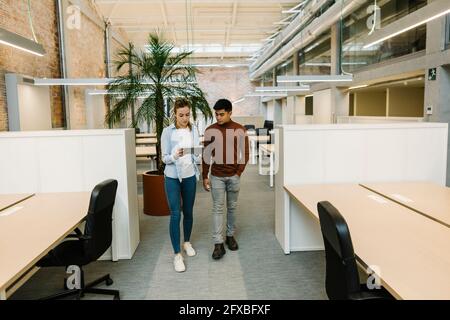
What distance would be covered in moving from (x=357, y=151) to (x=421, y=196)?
881 millimetres

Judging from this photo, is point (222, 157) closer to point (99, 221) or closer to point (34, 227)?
point (99, 221)

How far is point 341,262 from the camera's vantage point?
1720 mm

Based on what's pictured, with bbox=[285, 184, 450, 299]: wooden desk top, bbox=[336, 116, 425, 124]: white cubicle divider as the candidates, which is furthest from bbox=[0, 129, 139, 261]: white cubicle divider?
bbox=[336, 116, 425, 124]: white cubicle divider

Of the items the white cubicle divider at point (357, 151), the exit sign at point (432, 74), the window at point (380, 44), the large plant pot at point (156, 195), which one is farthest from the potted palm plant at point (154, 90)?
the exit sign at point (432, 74)

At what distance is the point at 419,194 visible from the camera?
3066 mm

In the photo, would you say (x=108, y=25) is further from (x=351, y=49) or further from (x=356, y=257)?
(x=356, y=257)

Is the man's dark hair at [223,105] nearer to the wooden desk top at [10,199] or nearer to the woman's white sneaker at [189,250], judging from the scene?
the woman's white sneaker at [189,250]

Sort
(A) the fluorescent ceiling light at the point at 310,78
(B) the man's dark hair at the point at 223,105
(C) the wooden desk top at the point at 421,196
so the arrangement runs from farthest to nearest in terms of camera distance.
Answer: (A) the fluorescent ceiling light at the point at 310,78, (B) the man's dark hair at the point at 223,105, (C) the wooden desk top at the point at 421,196

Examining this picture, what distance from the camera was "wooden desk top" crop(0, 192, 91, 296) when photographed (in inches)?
71.4

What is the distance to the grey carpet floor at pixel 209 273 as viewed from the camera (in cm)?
294

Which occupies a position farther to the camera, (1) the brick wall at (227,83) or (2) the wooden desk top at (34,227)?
(1) the brick wall at (227,83)

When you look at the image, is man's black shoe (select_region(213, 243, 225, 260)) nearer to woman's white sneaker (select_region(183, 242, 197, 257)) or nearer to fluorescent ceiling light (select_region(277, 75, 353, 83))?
woman's white sneaker (select_region(183, 242, 197, 257))

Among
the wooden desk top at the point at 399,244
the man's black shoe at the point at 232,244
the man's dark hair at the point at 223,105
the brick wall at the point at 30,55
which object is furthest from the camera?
the brick wall at the point at 30,55
